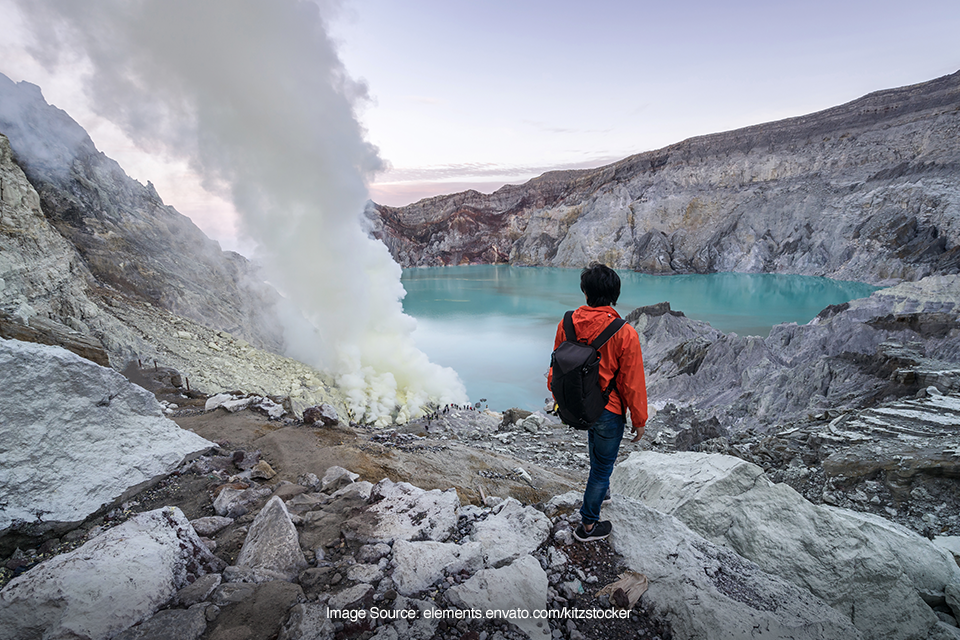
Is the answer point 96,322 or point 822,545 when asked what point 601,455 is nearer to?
point 822,545

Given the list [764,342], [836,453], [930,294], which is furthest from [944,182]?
[836,453]

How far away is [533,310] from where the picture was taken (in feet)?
132

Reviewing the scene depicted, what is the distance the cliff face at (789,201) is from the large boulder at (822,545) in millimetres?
45369

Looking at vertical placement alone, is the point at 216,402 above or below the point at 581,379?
below

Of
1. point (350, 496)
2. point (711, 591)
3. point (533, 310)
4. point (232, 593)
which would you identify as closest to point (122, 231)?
point (350, 496)

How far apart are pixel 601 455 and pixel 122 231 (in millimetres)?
17863

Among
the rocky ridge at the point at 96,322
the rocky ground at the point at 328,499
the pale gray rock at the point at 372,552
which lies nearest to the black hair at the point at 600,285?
the rocky ground at the point at 328,499

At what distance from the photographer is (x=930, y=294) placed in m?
16.0

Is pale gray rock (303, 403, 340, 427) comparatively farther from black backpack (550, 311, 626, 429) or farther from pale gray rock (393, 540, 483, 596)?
black backpack (550, 311, 626, 429)

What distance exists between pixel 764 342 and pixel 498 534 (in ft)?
49.7

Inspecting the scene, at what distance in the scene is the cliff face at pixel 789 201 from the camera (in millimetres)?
46500

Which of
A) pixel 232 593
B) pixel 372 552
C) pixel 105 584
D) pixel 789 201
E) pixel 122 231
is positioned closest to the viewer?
pixel 105 584

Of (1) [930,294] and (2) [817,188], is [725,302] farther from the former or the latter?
(2) [817,188]

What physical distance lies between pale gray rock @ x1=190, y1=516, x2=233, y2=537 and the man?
8.77 ft
